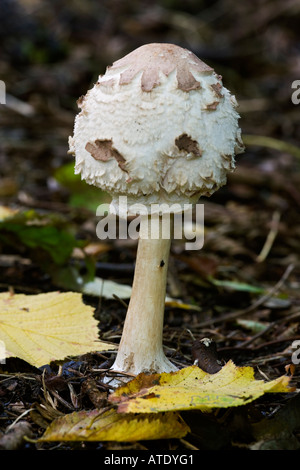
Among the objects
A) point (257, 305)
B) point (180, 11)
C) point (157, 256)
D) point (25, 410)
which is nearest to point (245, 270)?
point (257, 305)

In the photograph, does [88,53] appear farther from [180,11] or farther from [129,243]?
[129,243]

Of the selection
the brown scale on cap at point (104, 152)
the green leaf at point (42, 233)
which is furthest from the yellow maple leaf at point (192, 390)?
the green leaf at point (42, 233)

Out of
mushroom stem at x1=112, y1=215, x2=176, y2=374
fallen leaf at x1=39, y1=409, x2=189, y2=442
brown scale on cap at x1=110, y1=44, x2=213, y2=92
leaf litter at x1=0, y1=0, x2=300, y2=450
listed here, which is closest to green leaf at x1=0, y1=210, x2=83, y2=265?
leaf litter at x1=0, y1=0, x2=300, y2=450

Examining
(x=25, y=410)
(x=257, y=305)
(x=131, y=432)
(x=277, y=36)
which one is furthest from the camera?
(x=277, y=36)

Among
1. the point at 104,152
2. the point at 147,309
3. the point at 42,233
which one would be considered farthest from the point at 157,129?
the point at 42,233

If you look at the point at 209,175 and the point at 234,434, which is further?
the point at 209,175

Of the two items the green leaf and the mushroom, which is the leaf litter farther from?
the mushroom

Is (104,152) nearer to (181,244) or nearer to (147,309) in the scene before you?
(147,309)
